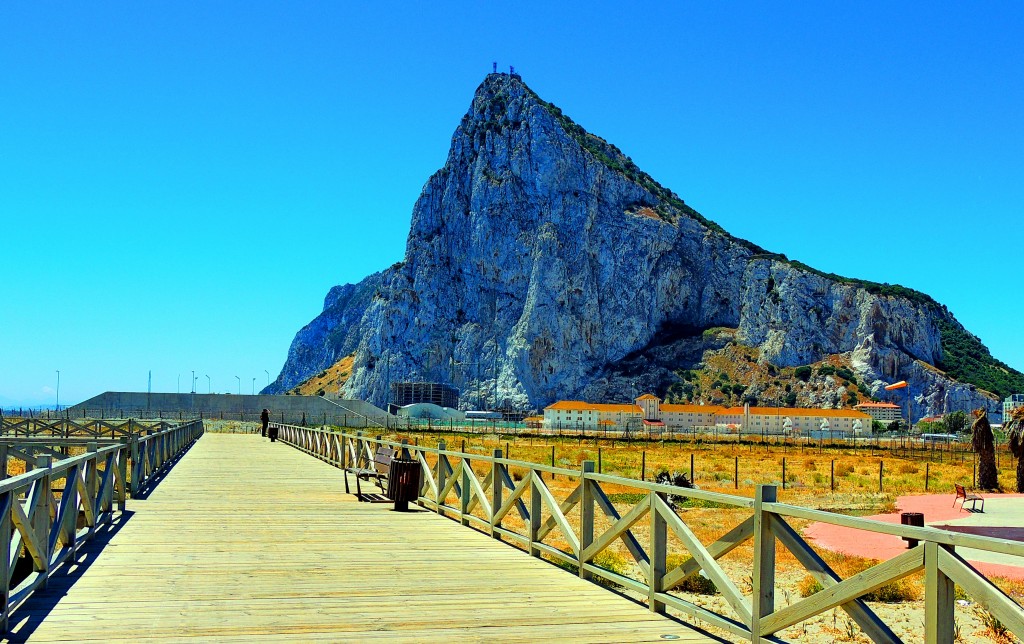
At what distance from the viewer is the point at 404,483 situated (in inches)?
579

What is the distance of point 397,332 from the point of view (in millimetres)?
157375

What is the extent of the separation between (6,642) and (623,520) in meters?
4.77

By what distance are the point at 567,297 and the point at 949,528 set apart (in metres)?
128

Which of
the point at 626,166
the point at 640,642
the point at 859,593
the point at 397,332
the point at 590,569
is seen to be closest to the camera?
the point at 859,593

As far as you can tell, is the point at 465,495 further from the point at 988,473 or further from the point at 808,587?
the point at 988,473

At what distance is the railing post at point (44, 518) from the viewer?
7.24m

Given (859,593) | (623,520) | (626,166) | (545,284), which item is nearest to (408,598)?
(623,520)

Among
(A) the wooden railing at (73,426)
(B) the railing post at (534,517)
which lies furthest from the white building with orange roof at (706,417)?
(B) the railing post at (534,517)

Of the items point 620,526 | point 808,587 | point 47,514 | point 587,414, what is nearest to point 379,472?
point 808,587

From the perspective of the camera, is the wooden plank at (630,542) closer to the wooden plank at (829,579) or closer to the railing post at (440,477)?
the wooden plank at (829,579)

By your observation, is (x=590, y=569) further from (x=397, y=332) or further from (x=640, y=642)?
(x=397, y=332)

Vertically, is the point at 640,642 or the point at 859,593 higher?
the point at 859,593

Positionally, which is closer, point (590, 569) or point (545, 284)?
point (590, 569)

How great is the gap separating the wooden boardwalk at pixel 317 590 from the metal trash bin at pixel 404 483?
137cm
